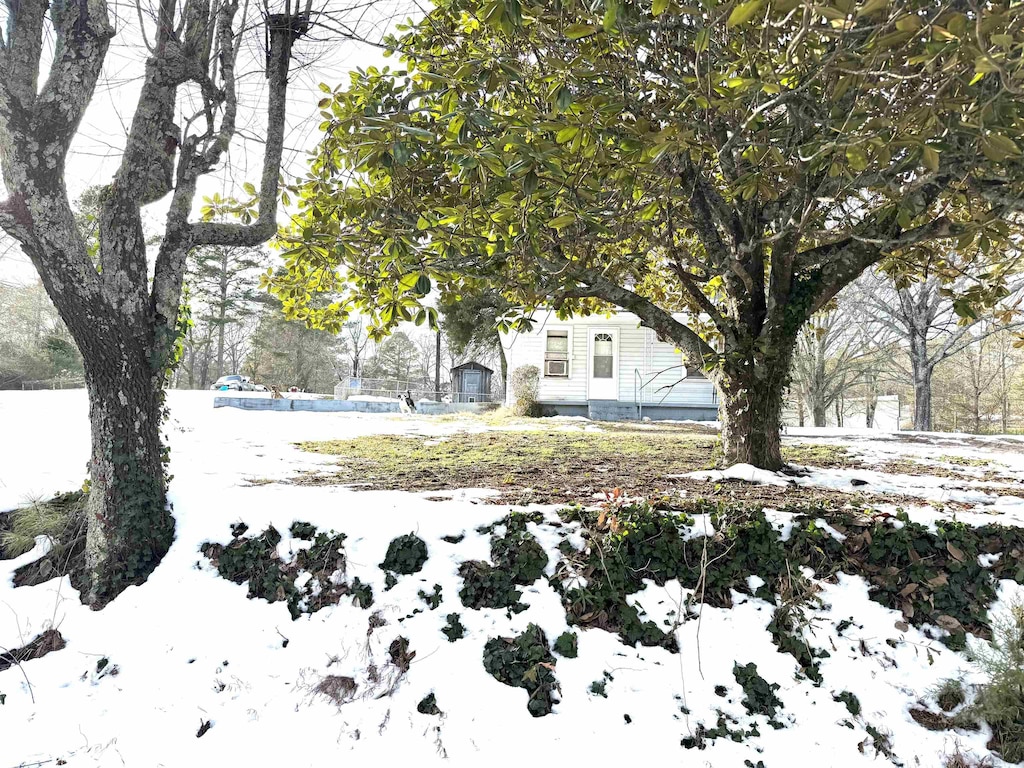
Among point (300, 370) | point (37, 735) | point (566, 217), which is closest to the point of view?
point (37, 735)

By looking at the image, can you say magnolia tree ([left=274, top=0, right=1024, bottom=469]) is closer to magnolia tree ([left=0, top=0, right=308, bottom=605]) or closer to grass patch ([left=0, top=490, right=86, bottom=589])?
magnolia tree ([left=0, top=0, right=308, bottom=605])

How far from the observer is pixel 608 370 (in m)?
16.1

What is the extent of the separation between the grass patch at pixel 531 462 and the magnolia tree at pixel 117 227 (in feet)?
5.01

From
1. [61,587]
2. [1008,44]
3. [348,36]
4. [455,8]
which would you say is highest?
→ [348,36]

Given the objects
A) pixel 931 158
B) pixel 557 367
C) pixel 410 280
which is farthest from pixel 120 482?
pixel 557 367

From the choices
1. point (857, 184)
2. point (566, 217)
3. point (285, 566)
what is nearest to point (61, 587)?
point (285, 566)

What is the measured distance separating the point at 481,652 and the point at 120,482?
7.50ft

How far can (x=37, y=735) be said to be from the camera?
2.20 m

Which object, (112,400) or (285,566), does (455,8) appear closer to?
(112,400)

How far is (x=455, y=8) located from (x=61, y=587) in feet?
13.4

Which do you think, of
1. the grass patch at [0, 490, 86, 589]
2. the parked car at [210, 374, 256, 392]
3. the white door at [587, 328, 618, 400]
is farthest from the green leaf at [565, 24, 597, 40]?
the parked car at [210, 374, 256, 392]

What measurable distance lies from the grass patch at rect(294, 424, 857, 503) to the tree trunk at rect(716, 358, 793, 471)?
317mm

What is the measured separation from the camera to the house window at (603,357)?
16.1 meters

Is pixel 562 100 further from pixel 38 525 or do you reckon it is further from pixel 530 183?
pixel 38 525
